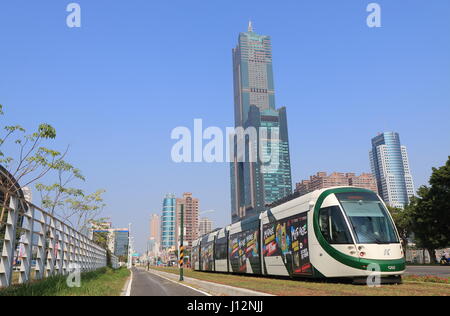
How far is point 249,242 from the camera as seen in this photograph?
77.4 ft

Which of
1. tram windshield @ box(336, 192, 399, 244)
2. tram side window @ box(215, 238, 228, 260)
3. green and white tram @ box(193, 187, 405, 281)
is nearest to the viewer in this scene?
green and white tram @ box(193, 187, 405, 281)

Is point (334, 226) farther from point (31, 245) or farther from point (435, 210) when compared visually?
point (435, 210)

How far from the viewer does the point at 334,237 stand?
1434 cm

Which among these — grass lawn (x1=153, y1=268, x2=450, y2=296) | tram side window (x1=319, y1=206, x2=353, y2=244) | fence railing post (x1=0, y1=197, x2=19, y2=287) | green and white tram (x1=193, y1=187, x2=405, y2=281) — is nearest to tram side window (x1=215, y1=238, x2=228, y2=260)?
green and white tram (x1=193, y1=187, x2=405, y2=281)

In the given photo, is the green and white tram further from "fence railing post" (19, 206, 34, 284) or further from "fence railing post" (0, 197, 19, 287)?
"fence railing post" (0, 197, 19, 287)

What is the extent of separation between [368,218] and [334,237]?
1.45m

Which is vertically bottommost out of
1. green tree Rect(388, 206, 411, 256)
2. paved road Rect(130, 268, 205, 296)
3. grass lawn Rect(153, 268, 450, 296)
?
paved road Rect(130, 268, 205, 296)

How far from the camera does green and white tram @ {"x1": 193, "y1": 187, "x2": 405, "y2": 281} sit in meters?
13.5

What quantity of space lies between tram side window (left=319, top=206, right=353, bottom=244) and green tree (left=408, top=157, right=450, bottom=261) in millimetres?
30834

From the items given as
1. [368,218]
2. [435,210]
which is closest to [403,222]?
[435,210]

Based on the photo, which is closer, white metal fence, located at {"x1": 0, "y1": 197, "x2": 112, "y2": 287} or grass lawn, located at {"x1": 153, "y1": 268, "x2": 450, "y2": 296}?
grass lawn, located at {"x1": 153, "y1": 268, "x2": 450, "y2": 296}
